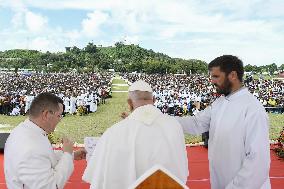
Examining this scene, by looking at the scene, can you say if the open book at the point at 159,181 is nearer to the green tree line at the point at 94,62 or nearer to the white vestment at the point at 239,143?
the white vestment at the point at 239,143

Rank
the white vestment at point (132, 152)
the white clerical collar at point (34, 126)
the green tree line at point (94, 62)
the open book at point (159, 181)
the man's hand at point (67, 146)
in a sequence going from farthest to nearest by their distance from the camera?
the green tree line at point (94, 62)
the man's hand at point (67, 146)
the white clerical collar at point (34, 126)
the white vestment at point (132, 152)
the open book at point (159, 181)

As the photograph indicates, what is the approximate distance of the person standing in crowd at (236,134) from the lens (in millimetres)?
3279

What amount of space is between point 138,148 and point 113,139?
0.53 ft

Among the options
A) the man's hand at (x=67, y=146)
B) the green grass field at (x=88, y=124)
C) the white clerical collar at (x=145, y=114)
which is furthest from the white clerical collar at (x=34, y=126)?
the green grass field at (x=88, y=124)

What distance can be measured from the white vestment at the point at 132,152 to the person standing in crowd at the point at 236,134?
0.75 metres

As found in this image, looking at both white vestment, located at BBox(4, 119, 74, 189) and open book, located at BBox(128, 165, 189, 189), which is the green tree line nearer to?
white vestment, located at BBox(4, 119, 74, 189)

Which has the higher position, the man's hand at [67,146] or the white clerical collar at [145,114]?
the white clerical collar at [145,114]

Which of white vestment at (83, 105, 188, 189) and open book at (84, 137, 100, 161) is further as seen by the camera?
open book at (84, 137, 100, 161)

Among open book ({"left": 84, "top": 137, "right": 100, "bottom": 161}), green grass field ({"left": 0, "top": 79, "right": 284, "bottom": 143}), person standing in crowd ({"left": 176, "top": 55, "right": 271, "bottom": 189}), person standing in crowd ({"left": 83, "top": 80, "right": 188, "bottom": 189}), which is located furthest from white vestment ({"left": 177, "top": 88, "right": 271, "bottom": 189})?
green grass field ({"left": 0, "top": 79, "right": 284, "bottom": 143})

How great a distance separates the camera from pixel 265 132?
331cm

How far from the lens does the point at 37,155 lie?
2.77 m

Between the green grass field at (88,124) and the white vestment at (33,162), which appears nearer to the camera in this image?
the white vestment at (33,162)

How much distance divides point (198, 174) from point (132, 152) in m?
5.68

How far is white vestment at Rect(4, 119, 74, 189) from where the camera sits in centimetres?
275
